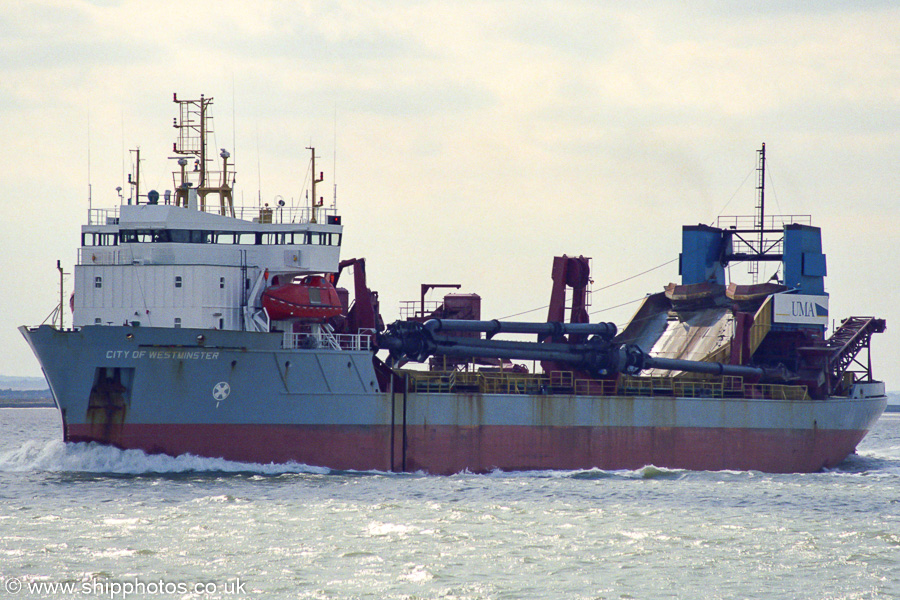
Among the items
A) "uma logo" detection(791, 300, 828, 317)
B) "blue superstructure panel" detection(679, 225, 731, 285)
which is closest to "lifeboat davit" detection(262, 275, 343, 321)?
"blue superstructure panel" detection(679, 225, 731, 285)

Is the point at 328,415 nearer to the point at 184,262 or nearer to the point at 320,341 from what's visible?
the point at 320,341

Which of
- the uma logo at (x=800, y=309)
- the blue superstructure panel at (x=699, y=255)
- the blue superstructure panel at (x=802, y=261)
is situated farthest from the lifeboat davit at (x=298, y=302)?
the blue superstructure panel at (x=802, y=261)

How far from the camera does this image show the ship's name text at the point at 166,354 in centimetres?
3247

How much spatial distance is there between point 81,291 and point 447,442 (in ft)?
39.3

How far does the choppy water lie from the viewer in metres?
21.4

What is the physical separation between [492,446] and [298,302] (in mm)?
7905

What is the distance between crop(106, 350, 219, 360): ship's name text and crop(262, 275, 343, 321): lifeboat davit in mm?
2647

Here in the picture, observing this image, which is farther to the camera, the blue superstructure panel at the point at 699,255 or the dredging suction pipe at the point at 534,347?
A: the blue superstructure panel at the point at 699,255

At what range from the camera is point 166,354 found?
32719 millimetres

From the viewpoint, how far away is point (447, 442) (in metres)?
36.8

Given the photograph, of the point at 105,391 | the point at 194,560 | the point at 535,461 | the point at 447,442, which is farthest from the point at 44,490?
the point at 535,461

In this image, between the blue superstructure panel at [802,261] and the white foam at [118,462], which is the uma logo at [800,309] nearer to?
the blue superstructure panel at [802,261]

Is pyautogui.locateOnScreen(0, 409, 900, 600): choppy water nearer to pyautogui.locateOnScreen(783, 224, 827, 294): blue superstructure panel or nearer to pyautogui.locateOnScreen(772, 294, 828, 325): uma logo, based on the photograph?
pyautogui.locateOnScreen(772, 294, 828, 325): uma logo

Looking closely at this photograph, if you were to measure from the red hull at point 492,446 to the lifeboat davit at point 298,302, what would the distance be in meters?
3.37
